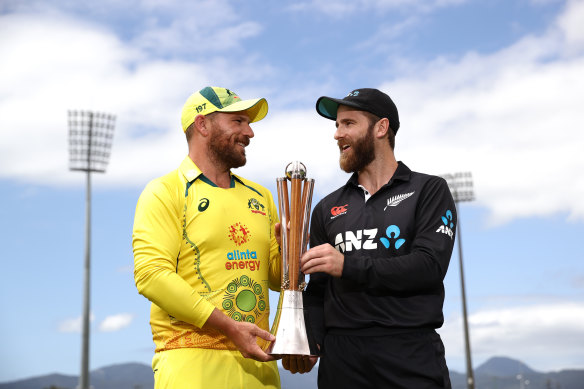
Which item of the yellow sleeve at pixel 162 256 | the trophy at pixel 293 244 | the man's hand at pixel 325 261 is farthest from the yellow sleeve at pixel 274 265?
the yellow sleeve at pixel 162 256

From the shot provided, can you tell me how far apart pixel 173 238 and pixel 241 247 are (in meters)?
0.39

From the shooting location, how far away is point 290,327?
3451mm

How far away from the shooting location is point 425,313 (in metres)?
3.56

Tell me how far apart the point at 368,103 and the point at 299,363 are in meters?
1.54

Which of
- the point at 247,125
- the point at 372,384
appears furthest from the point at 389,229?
the point at 247,125

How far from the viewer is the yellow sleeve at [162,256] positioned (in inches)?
135

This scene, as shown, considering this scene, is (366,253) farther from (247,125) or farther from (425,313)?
(247,125)

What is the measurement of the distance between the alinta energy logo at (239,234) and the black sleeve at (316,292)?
45cm

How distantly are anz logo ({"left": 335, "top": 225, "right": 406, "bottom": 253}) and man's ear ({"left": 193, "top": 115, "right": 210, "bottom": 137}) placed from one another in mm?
1058

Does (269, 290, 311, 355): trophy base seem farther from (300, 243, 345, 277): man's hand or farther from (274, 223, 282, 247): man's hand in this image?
(274, 223, 282, 247): man's hand

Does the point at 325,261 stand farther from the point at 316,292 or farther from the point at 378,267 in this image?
the point at 316,292

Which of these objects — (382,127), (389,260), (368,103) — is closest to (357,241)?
(389,260)

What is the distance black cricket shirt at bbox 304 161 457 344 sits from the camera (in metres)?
3.46

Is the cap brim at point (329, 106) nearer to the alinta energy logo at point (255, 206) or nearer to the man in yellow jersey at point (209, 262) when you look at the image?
the man in yellow jersey at point (209, 262)
